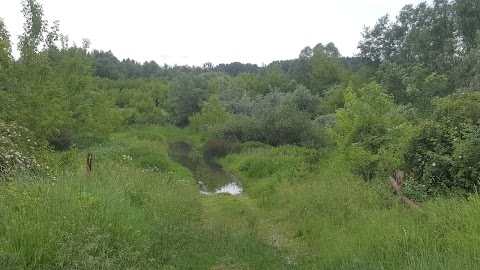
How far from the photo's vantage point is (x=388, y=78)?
107 ft

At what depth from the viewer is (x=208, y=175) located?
2373cm

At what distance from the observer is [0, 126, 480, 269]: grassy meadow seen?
229 inches

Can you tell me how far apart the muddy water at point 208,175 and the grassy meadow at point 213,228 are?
6338mm

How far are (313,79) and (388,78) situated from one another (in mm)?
18471

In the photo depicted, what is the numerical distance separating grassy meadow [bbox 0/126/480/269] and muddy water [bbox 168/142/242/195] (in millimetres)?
6338

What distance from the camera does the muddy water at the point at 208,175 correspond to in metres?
19.5

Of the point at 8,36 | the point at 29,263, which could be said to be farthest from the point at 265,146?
the point at 29,263

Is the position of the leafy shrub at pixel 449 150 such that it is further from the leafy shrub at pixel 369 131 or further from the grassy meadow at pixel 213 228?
the leafy shrub at pixel 369 131

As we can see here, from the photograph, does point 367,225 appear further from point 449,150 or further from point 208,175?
point 208,175

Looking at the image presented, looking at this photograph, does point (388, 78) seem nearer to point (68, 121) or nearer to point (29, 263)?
point (68, 121)

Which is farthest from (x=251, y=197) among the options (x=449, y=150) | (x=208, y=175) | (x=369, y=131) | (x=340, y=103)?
(x=340, y=103)

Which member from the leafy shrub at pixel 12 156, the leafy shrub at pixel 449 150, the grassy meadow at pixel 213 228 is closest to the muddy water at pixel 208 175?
the grassy meadow at pixel 213 228

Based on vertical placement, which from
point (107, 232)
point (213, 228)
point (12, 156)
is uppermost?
point (12, 156)

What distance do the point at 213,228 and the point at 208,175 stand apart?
1365 cm
